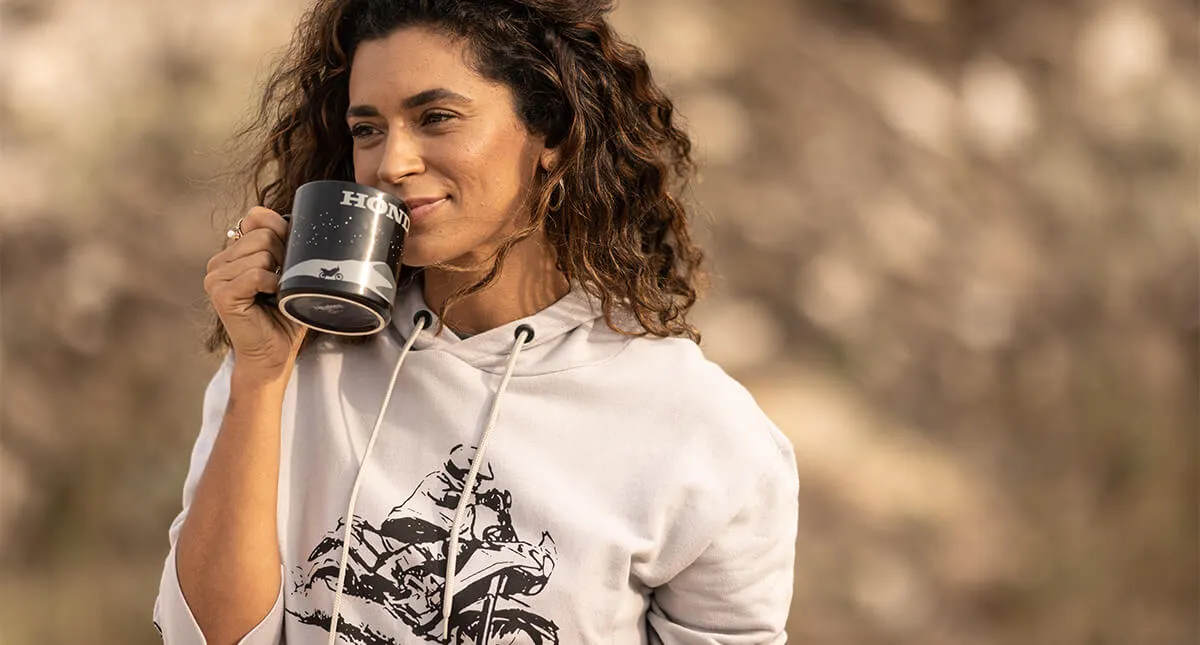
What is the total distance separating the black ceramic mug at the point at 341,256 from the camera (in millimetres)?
1281

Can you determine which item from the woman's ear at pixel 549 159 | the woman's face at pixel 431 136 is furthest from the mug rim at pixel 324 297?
the woman's ear at pixel 549 159

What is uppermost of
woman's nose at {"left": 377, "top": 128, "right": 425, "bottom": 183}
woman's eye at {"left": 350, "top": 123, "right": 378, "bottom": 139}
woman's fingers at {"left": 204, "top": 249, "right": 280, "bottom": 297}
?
woman's eye at {"left": 350, "top": 123, "right": 378, "bottom": 139}

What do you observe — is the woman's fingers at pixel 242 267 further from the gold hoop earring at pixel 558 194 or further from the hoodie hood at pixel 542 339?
the gold hoop earring at pixel 558 194

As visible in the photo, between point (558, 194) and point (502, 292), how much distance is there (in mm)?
138

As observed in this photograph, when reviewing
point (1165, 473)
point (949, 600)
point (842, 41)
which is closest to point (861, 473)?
point (949, 600)

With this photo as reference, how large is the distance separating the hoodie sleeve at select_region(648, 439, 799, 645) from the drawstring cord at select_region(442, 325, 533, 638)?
0.26 metres

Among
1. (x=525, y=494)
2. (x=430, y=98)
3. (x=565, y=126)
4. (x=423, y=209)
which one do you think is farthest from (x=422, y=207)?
(x=525, y=494)

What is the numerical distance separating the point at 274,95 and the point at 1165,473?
3.06 metres

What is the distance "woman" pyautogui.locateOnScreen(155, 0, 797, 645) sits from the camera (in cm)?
140

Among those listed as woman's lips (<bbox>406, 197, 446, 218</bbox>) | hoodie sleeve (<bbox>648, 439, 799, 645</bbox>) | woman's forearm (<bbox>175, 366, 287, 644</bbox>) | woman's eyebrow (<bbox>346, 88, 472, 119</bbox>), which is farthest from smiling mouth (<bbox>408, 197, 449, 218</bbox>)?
hoodie sleeve (<bbox>648, 439, 799, 645</bbox>)

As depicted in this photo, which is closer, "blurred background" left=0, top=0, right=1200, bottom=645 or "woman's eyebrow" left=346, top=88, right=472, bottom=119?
"woman's eyebrow" left=346, top=88, right=472, bottom=119

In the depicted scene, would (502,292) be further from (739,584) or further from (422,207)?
(739,584)

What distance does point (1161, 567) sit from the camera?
12.5 feet

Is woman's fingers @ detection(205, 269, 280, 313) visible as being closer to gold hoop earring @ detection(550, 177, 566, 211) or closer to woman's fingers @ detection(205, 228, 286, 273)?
woman's fingers @ detection(205, 228, 286, 273)
